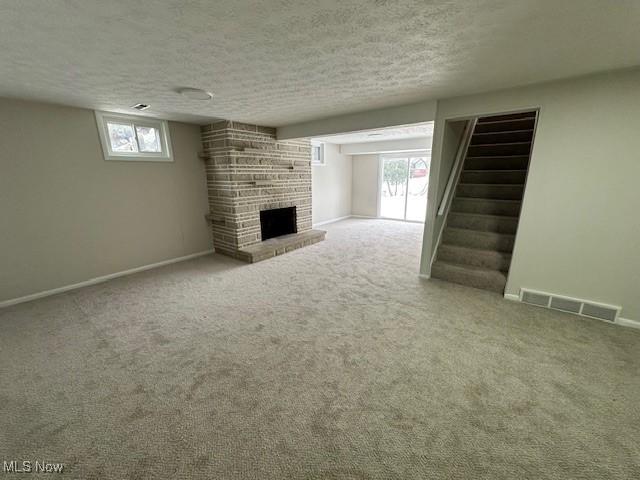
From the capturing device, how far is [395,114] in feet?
10.6

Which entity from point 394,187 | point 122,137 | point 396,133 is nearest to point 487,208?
point 396,133

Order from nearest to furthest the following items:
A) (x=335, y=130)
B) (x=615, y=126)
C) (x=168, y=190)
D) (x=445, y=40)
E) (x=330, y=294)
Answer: (x=445, y=40)
(x=615, y=126)
(x=330, y=294)
(x=335, y=130)
(x=168, y=190)

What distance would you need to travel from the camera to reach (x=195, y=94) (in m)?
2.52

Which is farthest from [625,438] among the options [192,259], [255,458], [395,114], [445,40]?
[192,259]

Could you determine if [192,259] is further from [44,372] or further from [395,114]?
[395,114]

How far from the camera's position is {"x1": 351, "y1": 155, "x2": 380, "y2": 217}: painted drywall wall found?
768cm

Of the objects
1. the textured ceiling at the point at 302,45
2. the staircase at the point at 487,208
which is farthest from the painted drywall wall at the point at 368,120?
the staircase at the point at 487,208

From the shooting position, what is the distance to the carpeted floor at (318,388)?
1.26 m

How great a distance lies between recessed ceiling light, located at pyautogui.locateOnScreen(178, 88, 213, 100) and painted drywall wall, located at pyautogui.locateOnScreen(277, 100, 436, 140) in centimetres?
178

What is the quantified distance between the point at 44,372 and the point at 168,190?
286 cm

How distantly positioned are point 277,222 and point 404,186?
4.23m

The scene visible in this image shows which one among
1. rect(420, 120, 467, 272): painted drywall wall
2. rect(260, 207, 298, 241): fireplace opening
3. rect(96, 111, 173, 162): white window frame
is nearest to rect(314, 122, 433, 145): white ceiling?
rect(420, 120, 467, 272): painted drywall wall

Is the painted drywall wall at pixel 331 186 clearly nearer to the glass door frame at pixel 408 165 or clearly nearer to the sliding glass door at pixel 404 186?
the glass door frame at pixel 408 165

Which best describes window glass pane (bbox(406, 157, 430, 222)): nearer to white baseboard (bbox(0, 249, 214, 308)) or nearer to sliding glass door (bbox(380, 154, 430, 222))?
sliding glass door (bbox(380, 154, 430, 222))
